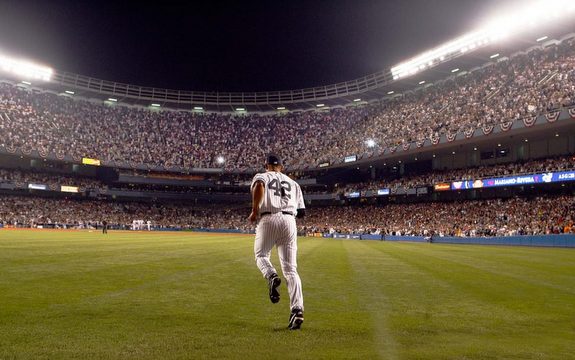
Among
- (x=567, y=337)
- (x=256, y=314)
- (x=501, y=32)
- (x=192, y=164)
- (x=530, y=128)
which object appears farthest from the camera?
(x=192, y=164)

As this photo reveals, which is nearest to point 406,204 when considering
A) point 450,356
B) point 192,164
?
point 192,164

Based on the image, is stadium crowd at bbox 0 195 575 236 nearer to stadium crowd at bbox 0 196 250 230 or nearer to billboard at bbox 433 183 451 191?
stadium crowd at bbox 0 196 250 230

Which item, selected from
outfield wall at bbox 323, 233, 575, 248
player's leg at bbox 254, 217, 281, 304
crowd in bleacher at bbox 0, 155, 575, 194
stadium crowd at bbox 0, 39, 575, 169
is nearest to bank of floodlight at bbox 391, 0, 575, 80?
stadium crowd at bbox 0, 39, 575, 169

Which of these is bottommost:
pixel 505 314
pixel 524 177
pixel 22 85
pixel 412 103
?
pixel 505 314

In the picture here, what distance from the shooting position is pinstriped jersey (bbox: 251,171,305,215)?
6223 mm

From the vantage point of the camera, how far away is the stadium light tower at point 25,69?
6238 cm

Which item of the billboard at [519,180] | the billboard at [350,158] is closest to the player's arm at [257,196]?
the billboard at [519,180]

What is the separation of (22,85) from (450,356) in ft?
263

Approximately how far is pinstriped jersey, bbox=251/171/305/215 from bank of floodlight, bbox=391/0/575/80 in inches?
1873

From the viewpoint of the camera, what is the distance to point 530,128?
3888cm

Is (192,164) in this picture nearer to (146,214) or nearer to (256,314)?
(146,214)

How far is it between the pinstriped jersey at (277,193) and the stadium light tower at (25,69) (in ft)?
230

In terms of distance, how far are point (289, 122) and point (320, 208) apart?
717 inches

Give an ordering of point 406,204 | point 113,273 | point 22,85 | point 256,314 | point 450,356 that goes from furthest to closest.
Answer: point 22,85
point 406,204
point 113,273
point 256,314
point 450,356
